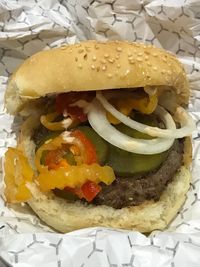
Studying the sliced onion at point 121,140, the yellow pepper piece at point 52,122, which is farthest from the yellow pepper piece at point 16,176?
the sliced onion at point 121,140

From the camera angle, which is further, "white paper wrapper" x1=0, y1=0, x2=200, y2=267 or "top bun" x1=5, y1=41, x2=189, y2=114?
"white paper wrapper" x1=0, y1=0, x2=200, y2=267

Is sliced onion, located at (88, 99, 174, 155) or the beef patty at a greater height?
sliced onion, located at (88, 99, 174, 155)

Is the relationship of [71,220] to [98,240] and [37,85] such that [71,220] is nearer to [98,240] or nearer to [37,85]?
[98,240]

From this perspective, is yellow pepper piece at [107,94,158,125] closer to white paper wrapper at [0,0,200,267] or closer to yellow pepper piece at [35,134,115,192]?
yellow pepper piece at [35,134,115,192]

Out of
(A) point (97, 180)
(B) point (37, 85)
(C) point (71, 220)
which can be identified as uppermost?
(B) point (37, 85)

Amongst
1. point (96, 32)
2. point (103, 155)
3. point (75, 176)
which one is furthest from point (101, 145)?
point (96, 32)

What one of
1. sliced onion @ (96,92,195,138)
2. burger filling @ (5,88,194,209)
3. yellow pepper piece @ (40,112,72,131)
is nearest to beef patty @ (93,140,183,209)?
burger filling @ (5,88,194,209)

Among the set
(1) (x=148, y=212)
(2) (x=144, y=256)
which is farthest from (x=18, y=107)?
(2) (x=144, y=256)

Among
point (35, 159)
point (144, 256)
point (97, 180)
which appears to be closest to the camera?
point (144, 256)
